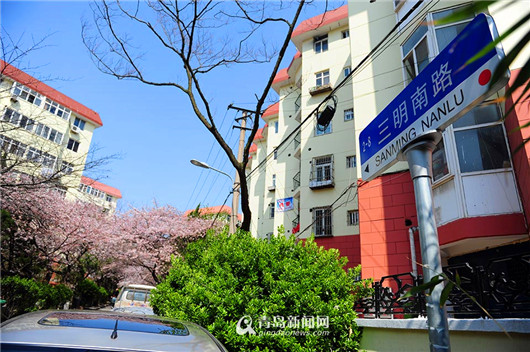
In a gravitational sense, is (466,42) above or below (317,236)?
below

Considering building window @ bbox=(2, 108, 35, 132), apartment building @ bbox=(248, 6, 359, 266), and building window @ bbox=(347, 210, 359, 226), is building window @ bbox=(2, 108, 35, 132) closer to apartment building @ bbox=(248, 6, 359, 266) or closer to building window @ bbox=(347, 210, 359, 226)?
apartment building @ bbox=(248, 6, 359, 266)

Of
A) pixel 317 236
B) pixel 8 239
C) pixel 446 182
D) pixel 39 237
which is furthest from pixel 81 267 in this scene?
pixel 446 182

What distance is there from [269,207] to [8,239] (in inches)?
700

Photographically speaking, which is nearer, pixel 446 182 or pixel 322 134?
pixel 446 182

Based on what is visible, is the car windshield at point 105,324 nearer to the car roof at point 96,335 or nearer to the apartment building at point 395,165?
the car roof at point 96,335

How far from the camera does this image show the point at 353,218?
635 inches

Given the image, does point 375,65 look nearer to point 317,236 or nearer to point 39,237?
point 317,236

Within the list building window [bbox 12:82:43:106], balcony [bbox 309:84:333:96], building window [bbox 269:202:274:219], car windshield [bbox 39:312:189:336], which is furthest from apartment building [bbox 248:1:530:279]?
building window [bbox 12:82:43:106]

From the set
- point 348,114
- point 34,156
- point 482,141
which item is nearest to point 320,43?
point 348,114

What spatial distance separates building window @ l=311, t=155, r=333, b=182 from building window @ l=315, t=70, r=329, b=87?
194 inches

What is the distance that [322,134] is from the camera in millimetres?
18750

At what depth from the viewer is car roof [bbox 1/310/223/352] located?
1.80 m

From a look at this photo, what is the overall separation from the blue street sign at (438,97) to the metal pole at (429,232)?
0.10m

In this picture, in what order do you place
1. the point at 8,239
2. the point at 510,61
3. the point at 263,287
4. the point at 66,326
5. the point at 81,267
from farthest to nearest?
the point at 81,267 → the point at 8,239 → the point at 263,287 → the point at 66,326 → the point at 510,61
